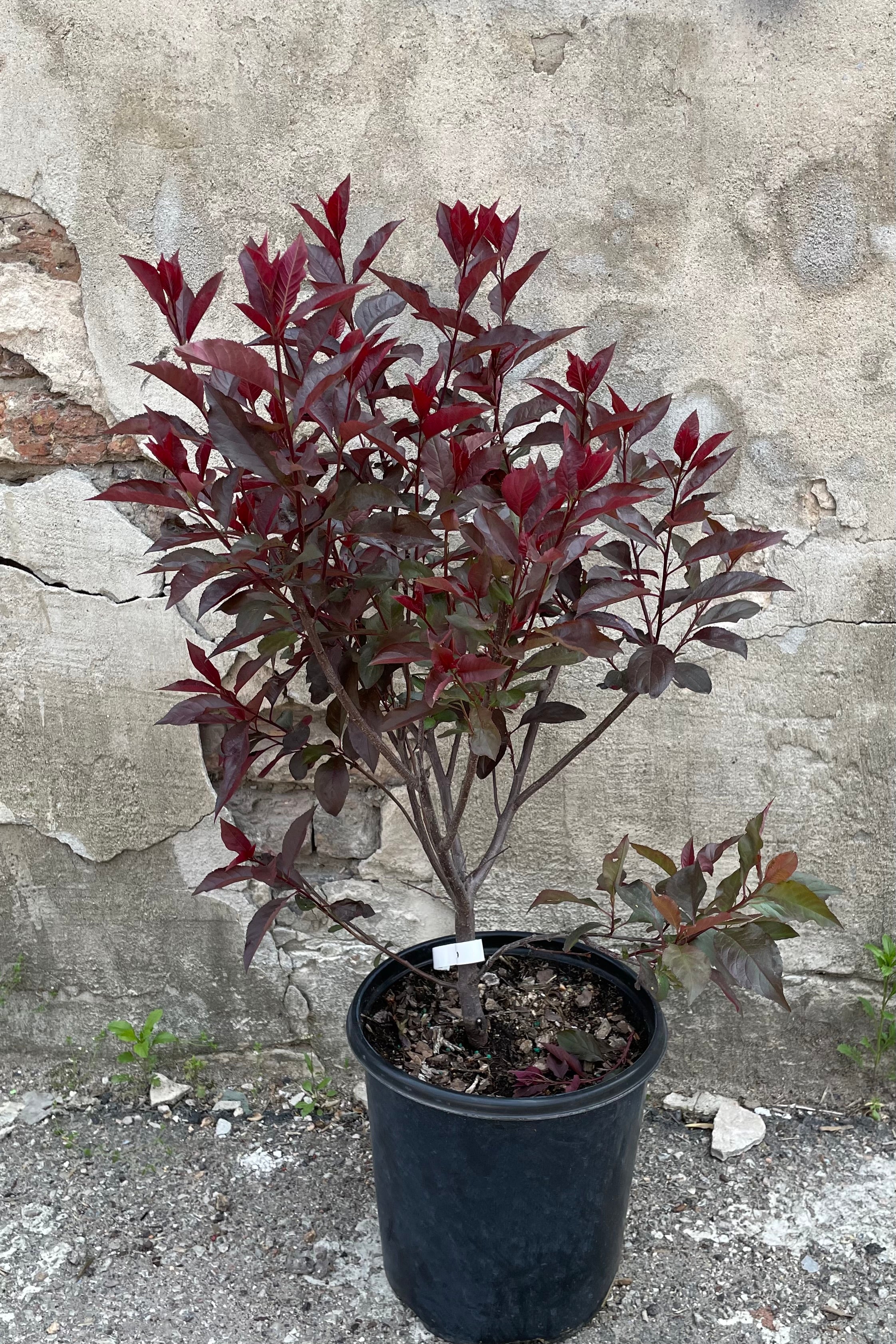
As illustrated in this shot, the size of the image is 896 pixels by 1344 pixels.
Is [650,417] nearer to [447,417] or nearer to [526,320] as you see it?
[447,417]

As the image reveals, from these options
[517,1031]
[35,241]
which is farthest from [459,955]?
[35,241]

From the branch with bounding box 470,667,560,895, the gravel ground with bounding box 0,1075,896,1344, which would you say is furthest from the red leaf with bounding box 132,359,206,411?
the gravel ground with bounding box 0,1075,896,1344

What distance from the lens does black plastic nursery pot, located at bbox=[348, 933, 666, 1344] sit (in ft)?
5.36

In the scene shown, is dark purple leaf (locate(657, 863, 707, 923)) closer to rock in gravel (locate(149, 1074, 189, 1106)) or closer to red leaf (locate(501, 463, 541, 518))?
red leaf (locate(501, 463, 541, 518))

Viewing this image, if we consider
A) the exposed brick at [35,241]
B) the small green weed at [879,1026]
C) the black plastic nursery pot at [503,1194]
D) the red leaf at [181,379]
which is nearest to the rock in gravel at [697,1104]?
the small green weed at [879,1026]

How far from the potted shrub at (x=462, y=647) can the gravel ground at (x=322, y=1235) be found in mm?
158

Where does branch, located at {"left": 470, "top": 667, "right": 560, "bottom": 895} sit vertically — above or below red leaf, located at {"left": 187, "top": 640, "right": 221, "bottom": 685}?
below

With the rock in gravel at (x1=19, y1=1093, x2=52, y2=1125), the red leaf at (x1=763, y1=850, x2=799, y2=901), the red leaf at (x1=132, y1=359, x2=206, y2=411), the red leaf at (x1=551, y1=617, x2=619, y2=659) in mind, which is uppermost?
the red leaf at (x1=132, y1=359, x2=206, y2=411)

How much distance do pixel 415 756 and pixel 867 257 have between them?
1.24 meters

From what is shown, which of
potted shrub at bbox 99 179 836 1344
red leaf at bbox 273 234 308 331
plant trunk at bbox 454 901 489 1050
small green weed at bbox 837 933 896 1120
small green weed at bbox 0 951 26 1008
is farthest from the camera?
small green weed at bbox 0 951 26 1008

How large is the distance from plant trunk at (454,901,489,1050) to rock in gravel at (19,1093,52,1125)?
43.4 inches

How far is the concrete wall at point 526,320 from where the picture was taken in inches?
76.6

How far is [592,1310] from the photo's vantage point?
1.79 m

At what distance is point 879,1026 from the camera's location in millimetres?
2234
